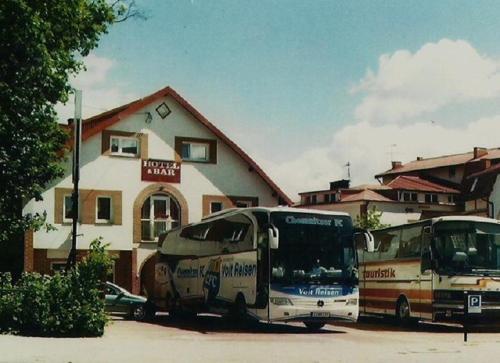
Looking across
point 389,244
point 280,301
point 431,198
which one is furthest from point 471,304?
point 431,198

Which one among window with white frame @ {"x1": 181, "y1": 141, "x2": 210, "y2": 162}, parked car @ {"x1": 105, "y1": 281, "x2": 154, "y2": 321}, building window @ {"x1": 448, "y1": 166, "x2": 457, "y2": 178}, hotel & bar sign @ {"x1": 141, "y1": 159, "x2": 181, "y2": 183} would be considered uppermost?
building window @ {"x1": 448, "y1": 166, "x2": 457, "y2": 178}

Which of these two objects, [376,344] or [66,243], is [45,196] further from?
[376,344]

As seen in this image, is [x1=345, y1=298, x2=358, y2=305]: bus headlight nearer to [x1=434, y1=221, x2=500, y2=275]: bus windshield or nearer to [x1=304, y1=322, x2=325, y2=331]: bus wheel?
[x1=304, y1=322, x2=325, y2=331]: bus wheel

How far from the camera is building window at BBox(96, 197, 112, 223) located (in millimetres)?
36812

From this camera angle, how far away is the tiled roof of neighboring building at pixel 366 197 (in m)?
71.4

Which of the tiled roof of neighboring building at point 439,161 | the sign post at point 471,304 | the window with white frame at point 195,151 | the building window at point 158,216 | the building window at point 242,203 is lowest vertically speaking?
the sign post at point 471,304

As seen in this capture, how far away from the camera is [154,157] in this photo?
38.4 m

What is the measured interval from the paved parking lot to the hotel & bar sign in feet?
53.9

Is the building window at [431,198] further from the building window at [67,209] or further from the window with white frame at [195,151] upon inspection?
the building window at [67,209]

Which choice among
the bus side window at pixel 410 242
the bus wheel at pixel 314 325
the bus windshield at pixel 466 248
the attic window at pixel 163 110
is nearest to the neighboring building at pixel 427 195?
the attic window at pixel 163 110

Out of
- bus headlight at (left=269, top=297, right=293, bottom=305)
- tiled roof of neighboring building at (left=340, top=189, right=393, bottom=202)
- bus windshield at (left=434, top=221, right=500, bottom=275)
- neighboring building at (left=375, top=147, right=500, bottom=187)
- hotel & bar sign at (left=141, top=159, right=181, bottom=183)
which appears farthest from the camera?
neighboring building at (left=375, top=147, right=500, bottom=187)

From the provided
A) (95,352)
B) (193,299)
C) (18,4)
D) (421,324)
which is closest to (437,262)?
(421,324)

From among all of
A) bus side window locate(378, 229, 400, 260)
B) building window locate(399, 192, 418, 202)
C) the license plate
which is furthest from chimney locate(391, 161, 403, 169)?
the license plate

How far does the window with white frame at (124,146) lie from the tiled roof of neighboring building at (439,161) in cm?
5647
